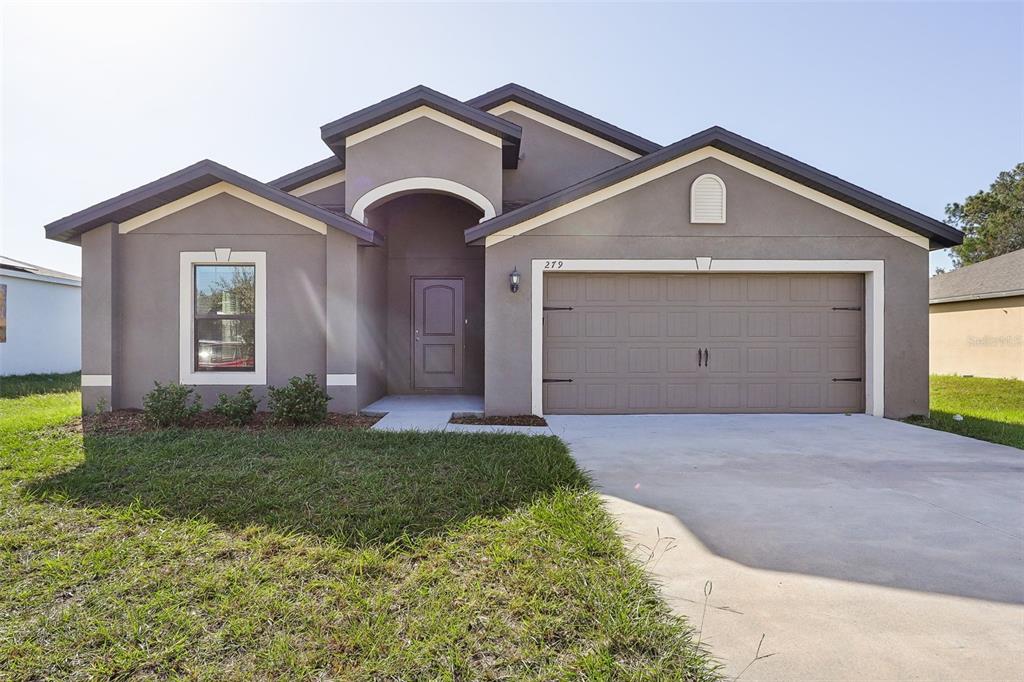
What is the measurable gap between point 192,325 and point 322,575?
6955mm

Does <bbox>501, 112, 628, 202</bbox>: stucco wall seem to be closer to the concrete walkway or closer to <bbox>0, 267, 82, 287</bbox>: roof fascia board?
the concrete walkway

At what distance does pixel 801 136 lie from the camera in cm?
1416

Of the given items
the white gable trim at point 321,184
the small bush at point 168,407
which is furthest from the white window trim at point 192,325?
the white gable trim at point 321,184

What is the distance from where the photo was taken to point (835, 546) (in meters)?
3.62

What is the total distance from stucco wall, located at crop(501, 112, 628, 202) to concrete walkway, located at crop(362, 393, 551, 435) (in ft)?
14.5

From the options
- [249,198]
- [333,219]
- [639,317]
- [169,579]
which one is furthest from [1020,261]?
[169,579]

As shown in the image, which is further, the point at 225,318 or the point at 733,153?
the point at 225,318

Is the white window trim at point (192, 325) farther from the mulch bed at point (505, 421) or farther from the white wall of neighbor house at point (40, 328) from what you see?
the white wall of neighbor house at point (40, 328)

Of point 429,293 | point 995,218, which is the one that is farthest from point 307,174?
point 995,218

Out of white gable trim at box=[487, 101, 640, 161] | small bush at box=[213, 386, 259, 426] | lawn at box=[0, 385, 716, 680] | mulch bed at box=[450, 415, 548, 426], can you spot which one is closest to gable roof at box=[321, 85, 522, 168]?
white gable trim at box=[487, 101, 640, 161]

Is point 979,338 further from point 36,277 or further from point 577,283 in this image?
point 36,277

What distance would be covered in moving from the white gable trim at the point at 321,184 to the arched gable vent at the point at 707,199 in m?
6.74

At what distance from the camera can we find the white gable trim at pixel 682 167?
8586mm

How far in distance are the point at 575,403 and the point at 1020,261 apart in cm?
1729
